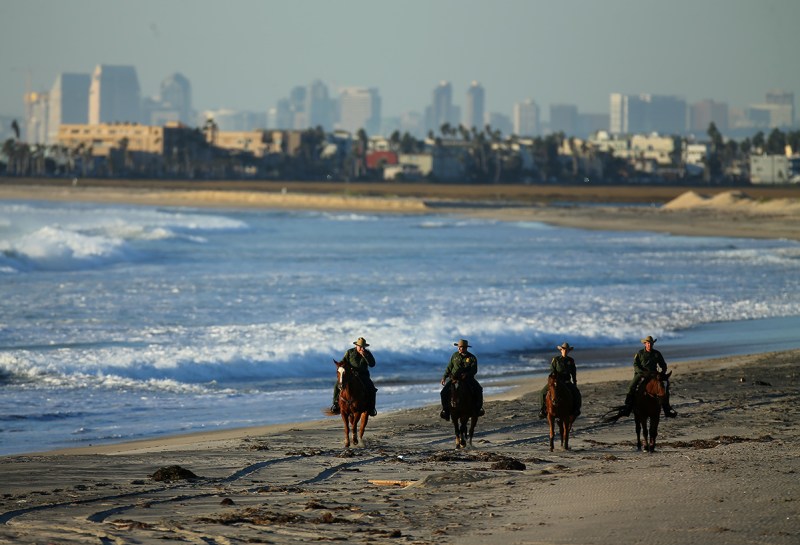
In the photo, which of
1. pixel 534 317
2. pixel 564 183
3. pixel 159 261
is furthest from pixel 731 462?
pixel 564 183

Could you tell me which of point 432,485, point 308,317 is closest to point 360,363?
point 432,485

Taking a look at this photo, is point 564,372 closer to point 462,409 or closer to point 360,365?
point 462,409

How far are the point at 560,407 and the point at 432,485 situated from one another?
2.80 metres

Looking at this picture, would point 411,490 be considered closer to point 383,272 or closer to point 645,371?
point 645,371

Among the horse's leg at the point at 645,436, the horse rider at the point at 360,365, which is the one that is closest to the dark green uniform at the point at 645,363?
the horse's leg at the point at 645,436

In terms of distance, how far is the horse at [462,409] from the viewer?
1544 centimetres

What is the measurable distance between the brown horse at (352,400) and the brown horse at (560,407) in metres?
2.14

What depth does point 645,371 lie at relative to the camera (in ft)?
49.7

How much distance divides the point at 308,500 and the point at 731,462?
435cm

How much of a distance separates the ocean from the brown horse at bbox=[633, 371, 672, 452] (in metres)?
3.77

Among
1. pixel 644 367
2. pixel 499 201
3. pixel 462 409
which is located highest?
pixel 499 201

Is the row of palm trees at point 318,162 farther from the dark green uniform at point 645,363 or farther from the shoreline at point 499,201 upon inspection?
the dark green uniform at point 645,363

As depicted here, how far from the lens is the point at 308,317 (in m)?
31.3

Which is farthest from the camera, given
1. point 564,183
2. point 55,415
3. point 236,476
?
point 564,183
